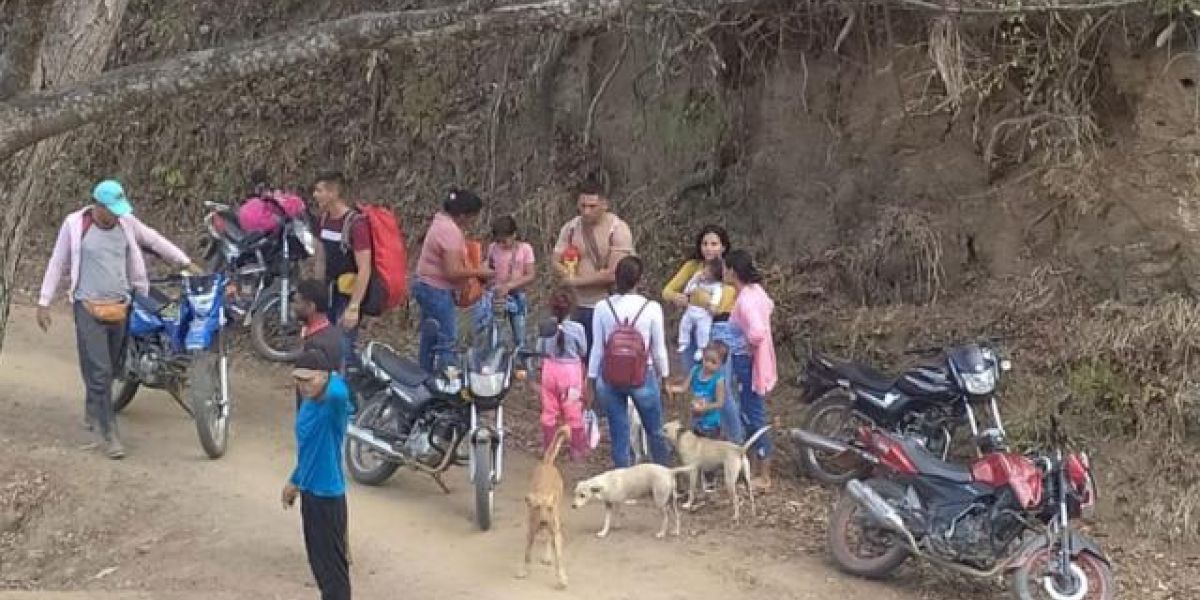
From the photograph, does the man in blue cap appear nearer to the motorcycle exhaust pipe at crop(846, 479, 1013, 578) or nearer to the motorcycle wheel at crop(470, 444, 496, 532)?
the motorcycle wheel at crop(470, 444, 496, 532)

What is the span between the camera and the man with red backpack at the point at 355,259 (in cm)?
988

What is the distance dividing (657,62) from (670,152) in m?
0.81

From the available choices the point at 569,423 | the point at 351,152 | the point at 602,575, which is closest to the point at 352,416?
the point at 569,423

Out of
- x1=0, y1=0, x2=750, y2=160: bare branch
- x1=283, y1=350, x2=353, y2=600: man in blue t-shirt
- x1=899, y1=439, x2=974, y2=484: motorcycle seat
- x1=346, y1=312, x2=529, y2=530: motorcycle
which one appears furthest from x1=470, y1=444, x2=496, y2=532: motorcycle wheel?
x1=0, y1=0, x2=750, y2=160: bare branch

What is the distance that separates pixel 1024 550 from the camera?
7.88 m

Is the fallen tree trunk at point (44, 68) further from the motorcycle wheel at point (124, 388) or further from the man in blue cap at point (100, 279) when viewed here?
the motorcycle wheel at point (124, 388)

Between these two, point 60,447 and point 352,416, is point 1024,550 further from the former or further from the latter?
point 60,447

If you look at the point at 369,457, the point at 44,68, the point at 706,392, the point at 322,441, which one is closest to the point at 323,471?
the point at 322,441

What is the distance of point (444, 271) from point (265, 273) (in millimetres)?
2851

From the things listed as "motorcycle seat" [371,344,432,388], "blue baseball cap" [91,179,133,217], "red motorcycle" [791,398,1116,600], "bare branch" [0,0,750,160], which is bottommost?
"red motorcycle" [791,398,1116,600]

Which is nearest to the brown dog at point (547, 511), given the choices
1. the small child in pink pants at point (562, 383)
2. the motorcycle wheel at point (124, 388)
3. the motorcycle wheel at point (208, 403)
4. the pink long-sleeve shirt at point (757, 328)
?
the small child in pink pants at point (562, 383)

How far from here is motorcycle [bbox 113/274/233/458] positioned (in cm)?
988

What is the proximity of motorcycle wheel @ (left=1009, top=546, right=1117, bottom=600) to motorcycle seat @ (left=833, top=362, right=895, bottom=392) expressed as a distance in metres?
1.91

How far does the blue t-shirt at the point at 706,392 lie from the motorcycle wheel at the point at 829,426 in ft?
2.94
